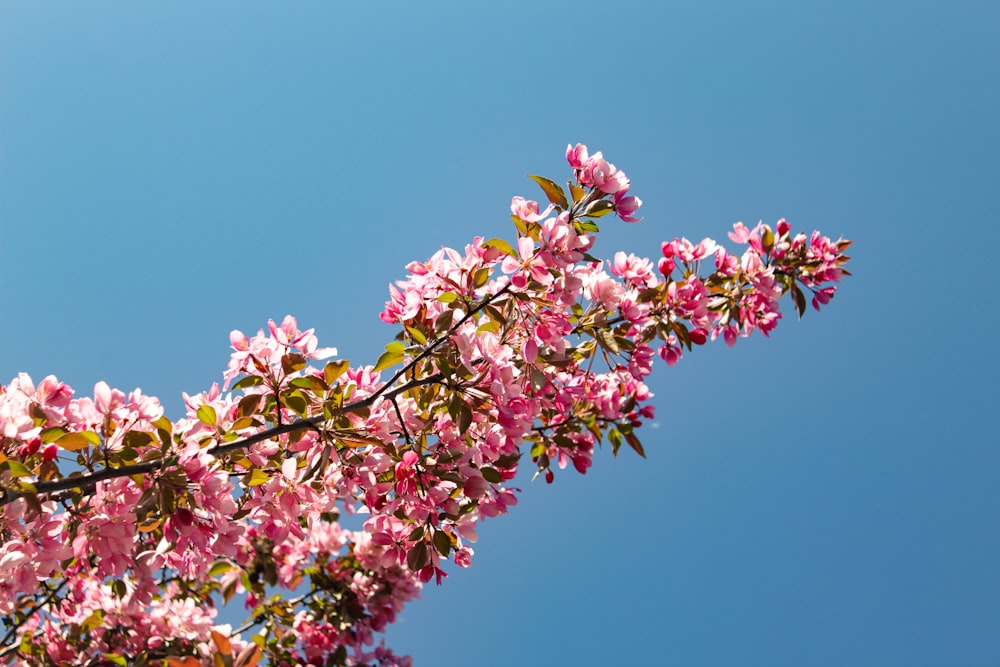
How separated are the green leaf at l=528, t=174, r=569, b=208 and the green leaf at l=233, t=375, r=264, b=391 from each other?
105 centimetres

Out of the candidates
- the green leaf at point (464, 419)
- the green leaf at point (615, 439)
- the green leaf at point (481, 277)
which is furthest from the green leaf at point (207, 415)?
the green leaf at point (615, 439)

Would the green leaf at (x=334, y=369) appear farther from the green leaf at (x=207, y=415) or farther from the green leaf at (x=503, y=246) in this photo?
the green leaf at (x=503, y=246)

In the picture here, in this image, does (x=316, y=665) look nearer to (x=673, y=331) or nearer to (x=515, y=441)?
(x=515, y=441)

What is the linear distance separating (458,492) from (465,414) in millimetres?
304

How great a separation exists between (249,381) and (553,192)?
43.8 inches

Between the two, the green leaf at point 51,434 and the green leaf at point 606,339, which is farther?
the green leaf at point 606,339

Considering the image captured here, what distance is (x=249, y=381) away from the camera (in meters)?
1.85

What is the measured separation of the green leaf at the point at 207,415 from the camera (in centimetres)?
175

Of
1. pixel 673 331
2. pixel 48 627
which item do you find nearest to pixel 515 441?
pixel 673 331

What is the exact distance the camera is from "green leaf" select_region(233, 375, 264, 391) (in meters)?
1.84

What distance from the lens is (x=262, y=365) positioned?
1.83 m

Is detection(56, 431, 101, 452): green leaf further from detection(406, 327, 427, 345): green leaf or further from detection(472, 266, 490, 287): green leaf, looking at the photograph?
detection(472, 266, 490, 287): green leaf

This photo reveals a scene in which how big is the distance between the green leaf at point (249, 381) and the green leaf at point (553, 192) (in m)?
1.05

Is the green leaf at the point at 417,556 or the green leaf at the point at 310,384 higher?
the green leaf at the point at 310,384
